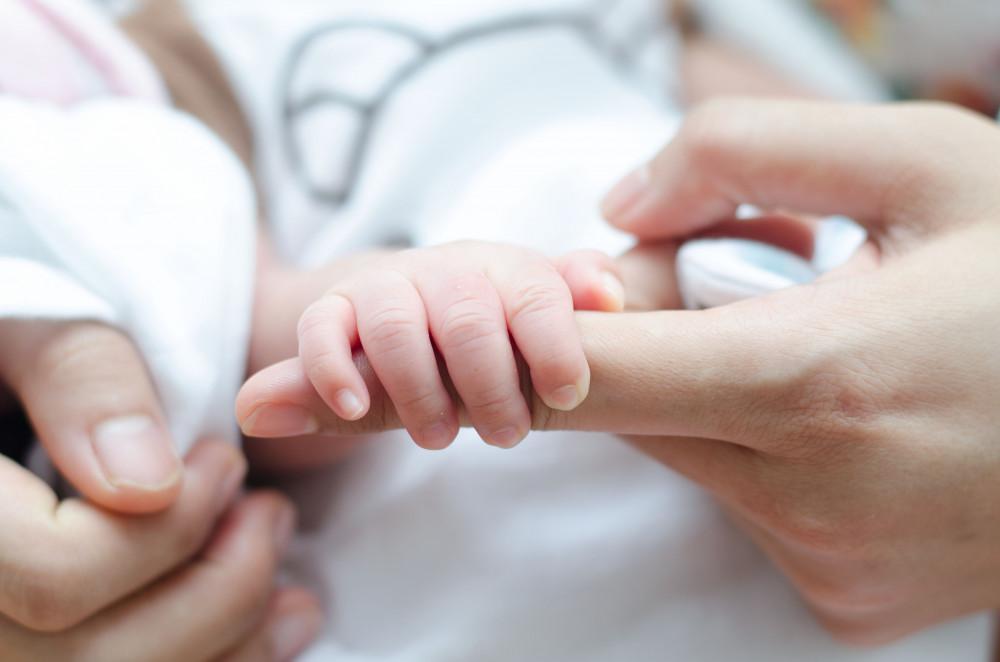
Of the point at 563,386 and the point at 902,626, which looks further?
the point at 902,626

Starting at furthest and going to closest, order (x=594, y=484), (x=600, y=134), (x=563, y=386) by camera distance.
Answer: (x=600, y=134), (x=594, y=484), (x=563, y=386)

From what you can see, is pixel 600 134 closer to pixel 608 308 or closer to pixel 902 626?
pixel 608 308

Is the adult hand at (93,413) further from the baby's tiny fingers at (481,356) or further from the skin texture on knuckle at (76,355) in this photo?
the baby's tiny fingers at (481,356)

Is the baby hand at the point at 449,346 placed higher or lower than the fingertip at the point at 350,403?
higher

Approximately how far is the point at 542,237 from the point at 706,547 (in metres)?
0.30

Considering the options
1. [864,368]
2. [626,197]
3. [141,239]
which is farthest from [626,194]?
[141,239]

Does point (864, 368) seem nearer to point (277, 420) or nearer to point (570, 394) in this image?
point (570, 394)

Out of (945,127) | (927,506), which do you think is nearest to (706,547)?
(927,506)

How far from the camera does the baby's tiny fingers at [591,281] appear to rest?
0.47 meters

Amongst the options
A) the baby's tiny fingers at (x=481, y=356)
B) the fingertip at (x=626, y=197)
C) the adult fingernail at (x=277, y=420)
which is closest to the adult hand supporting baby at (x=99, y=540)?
the adult fingernail at (x=277, y=420)

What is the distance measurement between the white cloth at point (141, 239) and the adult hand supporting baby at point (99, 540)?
2 centimetres

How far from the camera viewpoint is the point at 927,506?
0.44 metres

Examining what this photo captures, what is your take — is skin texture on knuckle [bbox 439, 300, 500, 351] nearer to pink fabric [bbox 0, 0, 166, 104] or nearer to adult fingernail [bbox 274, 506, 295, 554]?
adult fingernail [bbox 274, 506, 295, 554]

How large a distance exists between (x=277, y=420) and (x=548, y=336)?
148 millimetres
